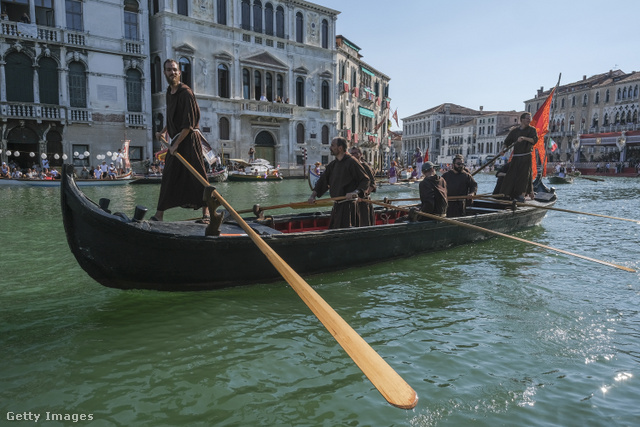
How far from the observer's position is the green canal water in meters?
2.73

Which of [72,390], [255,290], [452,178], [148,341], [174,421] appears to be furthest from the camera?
[452,178]

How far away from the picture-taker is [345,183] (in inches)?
225

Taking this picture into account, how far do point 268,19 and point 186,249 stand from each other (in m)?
28.6

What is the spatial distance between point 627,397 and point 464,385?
3.34 feet

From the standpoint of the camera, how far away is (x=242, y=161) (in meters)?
27.5

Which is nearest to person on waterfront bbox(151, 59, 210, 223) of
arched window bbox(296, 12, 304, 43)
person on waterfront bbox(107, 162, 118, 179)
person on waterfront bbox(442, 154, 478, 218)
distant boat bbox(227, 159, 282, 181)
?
person on waterfront bbox(442, 154, 478, 218)

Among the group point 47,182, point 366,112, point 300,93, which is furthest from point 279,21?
point 47,182

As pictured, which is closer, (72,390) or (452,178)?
(72,390)

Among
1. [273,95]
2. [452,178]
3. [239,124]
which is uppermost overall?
[273,95]

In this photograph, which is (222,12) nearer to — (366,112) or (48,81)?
(48,81)

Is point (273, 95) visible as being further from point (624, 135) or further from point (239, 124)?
point (624, 135)

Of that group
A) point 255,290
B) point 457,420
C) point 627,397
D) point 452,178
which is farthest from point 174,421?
point 452,178

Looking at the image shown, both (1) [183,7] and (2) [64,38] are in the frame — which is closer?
(2) [64,38]

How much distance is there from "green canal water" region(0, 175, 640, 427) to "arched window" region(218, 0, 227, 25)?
24.8 meters
